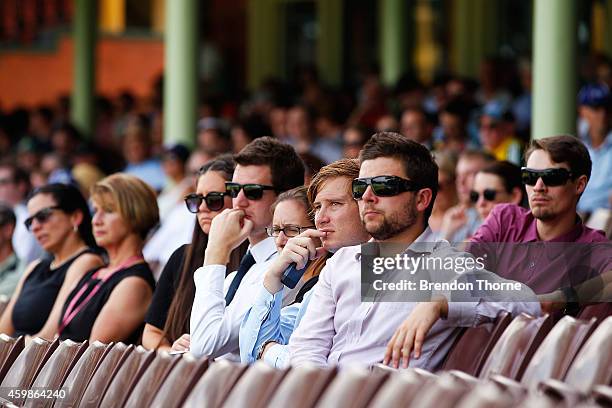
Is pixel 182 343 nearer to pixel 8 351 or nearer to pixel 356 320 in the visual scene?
pixel 8 351

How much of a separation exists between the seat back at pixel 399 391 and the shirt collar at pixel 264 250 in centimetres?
231

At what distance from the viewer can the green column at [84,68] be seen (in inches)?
619

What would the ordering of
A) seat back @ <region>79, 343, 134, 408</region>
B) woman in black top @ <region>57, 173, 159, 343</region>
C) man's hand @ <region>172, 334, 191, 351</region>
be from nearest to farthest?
1. seat back @ <region>79, 343, 134, 408</region>
2. man's hand @ <region>172, 334, 191, 351</region>
3. woman in black top @ <region>57, 173, 159, 343</region>

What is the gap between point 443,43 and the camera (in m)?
18.9

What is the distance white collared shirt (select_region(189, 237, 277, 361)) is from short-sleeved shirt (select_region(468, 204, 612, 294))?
937 millimetres

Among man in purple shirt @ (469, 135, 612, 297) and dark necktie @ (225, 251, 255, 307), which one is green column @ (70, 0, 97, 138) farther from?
man in purple shirt @ (469, 135, 612, 297)

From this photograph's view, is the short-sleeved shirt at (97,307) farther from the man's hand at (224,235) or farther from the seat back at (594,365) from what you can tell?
the seat back at (594,365)

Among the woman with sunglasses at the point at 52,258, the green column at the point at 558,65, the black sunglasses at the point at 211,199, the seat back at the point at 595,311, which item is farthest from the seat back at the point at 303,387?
the green column at the point at 558,65

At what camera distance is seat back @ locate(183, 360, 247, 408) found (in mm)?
3895

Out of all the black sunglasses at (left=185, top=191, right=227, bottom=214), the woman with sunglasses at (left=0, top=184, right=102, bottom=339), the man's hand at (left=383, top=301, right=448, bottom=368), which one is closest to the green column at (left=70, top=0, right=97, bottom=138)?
the woman with sunglasses at (left=0, top=184, right=102, bottom=339)

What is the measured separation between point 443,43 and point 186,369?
15.1 metres

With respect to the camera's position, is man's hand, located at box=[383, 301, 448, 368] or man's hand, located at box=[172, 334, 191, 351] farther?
man's hand, located at box=[172, 334, 191, 351]

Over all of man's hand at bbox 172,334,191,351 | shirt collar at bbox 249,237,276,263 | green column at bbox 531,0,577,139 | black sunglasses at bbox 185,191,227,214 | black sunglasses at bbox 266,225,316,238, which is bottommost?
man's hand at bbox 172,334,191,351

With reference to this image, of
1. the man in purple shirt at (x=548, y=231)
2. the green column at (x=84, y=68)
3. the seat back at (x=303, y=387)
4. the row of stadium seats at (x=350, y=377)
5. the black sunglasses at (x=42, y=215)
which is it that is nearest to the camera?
the row of stadium seats at (x=350, y=377)
